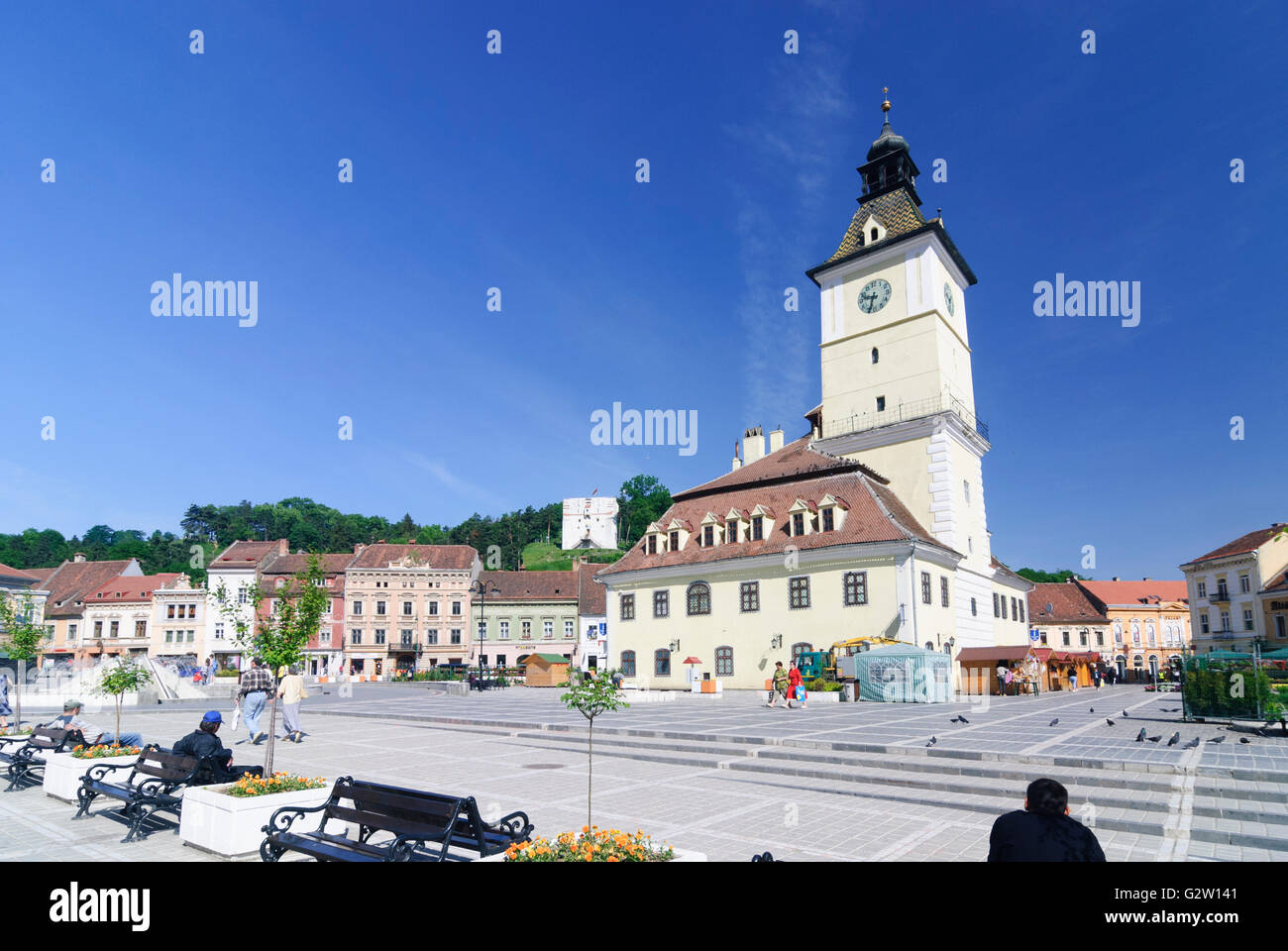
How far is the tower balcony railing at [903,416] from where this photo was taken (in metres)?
38.1

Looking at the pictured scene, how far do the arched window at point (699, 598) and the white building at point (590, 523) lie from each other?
312 feet

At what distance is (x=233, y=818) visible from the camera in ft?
25.3

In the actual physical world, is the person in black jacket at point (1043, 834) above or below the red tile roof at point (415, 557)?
below

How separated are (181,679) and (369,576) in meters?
29.9

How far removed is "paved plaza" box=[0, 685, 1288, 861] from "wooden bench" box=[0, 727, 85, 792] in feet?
3.89

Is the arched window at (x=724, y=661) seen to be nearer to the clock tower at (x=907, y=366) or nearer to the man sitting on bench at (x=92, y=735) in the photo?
the clock tower at (x=907, y=366)

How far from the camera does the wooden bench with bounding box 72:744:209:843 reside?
870 centimetres

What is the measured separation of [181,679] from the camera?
3725cm

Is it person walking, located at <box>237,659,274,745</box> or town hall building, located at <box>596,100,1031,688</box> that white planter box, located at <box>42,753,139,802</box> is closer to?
person walking, located at <box>237,659,274,745</box>

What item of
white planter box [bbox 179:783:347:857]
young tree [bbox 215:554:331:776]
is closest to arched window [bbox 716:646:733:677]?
young tree [bbox 215:554:331:776]

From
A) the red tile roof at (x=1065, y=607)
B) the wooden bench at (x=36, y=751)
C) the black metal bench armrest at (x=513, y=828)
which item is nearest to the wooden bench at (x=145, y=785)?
the wooden bench at (x=36, y=751)

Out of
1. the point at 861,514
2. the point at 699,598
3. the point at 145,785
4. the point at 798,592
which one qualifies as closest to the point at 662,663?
the point at 699,598

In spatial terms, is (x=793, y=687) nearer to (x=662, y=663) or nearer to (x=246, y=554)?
(x=662, y=663)
